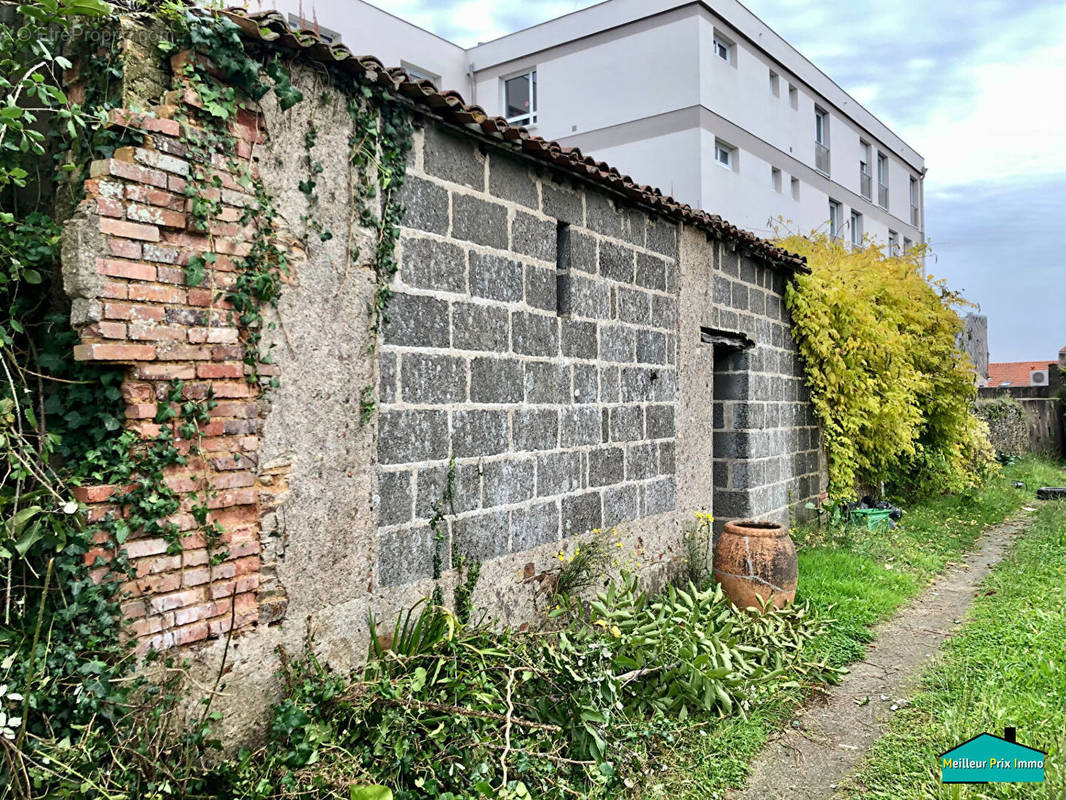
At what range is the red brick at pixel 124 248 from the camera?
8.96ft

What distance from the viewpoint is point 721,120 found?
53.1 feet

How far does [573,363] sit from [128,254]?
283cm

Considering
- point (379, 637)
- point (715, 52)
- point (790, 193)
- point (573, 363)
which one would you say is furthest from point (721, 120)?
point (379, 637)

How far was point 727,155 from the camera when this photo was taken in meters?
17.0

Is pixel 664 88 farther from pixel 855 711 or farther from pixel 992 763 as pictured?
pixel 992 763

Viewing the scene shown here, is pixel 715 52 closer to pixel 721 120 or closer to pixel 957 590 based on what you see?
pixel 721 120

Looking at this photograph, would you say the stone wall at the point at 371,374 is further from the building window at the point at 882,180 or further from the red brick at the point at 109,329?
the building window at the point at 882,180

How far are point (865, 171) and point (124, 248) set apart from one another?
2437 centimetres

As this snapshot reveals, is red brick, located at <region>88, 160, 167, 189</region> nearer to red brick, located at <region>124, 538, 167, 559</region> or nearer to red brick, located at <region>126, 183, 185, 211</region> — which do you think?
red brick, located at <region>126, 183, 185, 211</region>

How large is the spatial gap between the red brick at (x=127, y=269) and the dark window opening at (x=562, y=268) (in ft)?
8.49

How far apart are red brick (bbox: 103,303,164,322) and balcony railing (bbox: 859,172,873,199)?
23.8 metres

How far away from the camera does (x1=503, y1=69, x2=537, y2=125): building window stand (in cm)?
1827

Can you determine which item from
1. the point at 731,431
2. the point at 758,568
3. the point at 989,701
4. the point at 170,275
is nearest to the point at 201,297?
the point at 170,275

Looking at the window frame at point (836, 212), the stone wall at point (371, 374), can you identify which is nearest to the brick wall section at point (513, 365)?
the stone wall at point (371, 374)
